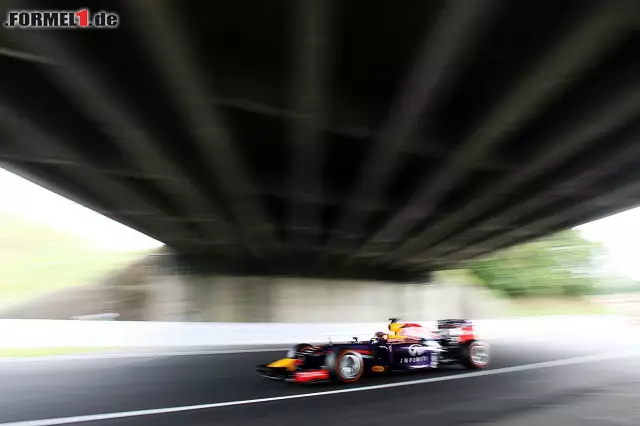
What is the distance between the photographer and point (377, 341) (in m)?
9.71

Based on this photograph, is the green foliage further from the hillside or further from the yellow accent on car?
the yellow accent on car

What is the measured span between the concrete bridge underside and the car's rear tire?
146 inches

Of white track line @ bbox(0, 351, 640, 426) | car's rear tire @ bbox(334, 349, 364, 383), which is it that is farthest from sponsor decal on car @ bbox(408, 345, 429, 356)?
car's rear tire @ bbox(334, 349, 364, 383)

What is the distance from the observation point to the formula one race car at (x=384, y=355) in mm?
8648

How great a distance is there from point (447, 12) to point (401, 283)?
25.7 m

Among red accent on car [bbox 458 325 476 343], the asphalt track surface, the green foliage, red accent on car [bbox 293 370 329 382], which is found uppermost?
the green foliage

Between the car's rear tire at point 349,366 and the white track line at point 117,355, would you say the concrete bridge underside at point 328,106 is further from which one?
the white track line at point 117,355

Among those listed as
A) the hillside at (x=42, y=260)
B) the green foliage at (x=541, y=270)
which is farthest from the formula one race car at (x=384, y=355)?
the green foliage at (x=541, y=270)

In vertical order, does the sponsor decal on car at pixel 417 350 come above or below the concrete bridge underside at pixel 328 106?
below

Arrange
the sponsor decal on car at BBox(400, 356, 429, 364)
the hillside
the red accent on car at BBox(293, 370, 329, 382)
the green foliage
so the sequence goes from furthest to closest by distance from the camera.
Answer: the green foliage
the hillside
the sponsor decal on car at BBox(400, 356, 429, 364)
the red accent on car at BBox(293, 370, 329, 382)

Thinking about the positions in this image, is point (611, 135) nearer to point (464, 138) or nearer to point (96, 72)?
point (464, 138)

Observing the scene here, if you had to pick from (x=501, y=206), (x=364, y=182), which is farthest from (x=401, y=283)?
(x=364, y=182)
